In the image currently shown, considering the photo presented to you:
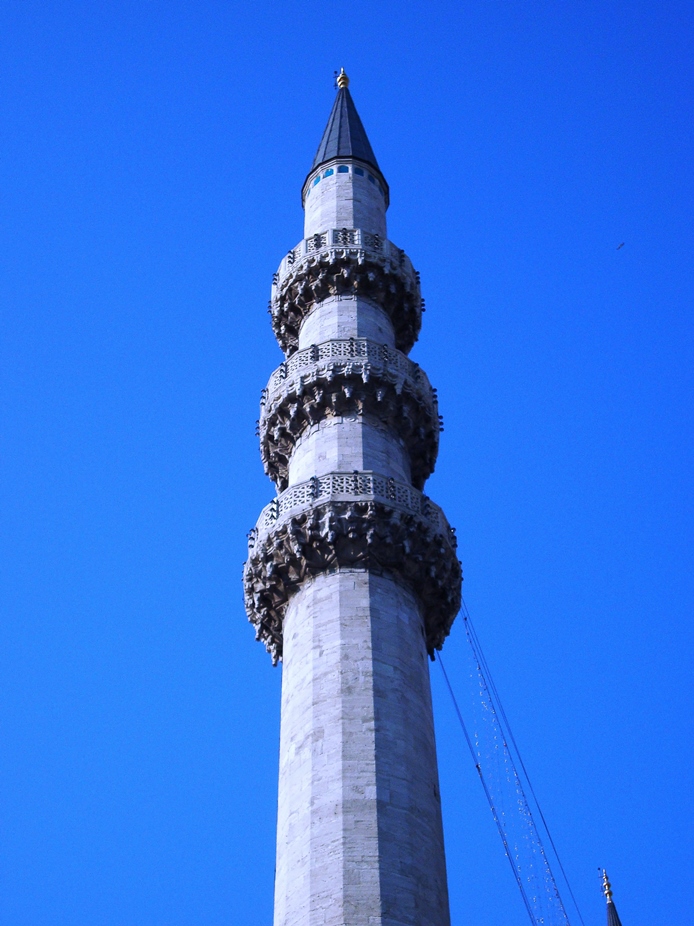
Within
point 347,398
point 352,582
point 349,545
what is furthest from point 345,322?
point 352,582

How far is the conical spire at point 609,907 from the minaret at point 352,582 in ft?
63.4

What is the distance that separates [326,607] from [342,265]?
9614 mm

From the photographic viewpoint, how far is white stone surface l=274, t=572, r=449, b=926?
18.4 m

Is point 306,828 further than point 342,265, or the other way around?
point 342,265

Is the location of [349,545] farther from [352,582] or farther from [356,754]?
[356,754]

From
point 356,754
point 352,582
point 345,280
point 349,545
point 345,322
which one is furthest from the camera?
point 345,280

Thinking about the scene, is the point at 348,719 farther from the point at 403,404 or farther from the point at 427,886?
the point at 403,404

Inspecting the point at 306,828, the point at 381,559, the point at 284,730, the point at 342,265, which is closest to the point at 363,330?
the point at 342,265

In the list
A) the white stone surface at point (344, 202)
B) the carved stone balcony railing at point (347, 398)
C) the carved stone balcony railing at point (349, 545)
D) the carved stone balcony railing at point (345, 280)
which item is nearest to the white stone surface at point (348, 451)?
the carved stone balcony railing at point (347, 398)

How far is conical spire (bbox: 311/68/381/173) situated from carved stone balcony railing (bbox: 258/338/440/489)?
850cm

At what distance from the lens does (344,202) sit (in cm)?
3133

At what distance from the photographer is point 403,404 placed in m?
25.8

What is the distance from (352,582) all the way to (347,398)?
4.52 m

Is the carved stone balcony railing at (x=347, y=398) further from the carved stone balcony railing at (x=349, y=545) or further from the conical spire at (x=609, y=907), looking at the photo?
the conical spire at (x=609, y=907)
